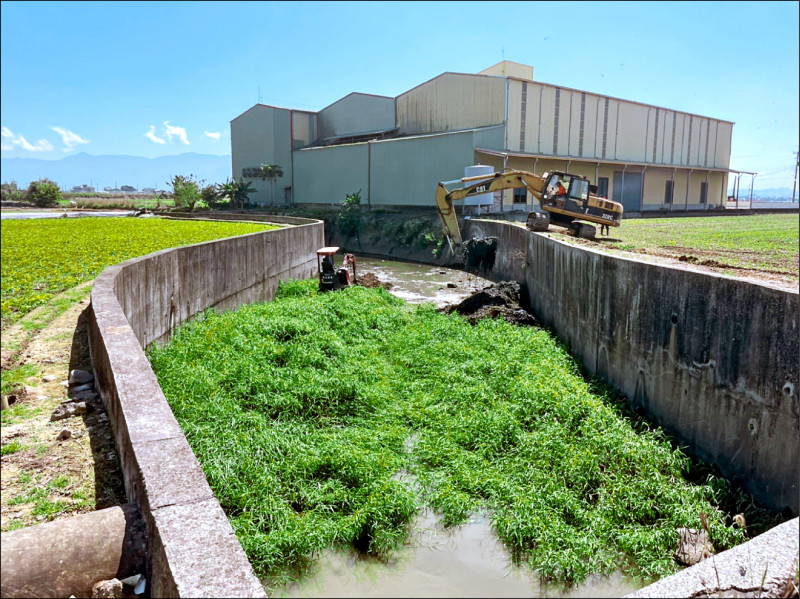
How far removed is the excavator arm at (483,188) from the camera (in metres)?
23.6

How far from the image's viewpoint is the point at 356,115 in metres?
47.4

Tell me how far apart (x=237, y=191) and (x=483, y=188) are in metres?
31.6

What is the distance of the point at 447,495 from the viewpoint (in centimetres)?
695

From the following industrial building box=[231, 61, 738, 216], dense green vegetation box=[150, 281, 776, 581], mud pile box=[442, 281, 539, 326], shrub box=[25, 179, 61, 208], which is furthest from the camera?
industrial building box=[231, 61, 738, 216]

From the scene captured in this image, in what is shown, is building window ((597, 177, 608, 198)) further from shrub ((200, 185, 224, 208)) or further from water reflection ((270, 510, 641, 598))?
water reflection ((270, 510, 641, 598))

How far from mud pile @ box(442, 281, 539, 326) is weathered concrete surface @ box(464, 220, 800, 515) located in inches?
125

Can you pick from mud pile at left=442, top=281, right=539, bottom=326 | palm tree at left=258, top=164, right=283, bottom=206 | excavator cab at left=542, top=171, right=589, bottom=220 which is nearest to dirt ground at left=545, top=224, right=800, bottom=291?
mud pile at left=442, top=281, right=539, bottom=326

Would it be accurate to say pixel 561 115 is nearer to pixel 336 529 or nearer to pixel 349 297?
pixel 349 297

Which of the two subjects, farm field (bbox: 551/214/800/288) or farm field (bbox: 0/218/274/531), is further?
farm field (bbox: 551/214/800/288)

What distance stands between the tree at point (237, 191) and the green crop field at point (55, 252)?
26.4m

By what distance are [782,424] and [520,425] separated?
3.21 metres

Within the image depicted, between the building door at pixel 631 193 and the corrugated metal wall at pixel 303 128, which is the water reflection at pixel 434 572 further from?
the corrugated metal wall at pixel 303 128

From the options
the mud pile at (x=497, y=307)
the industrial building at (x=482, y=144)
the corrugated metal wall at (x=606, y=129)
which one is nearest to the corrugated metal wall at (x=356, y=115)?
the industrial building at (x=482, y=144)

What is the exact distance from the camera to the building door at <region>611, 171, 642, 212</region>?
44.3 meters
